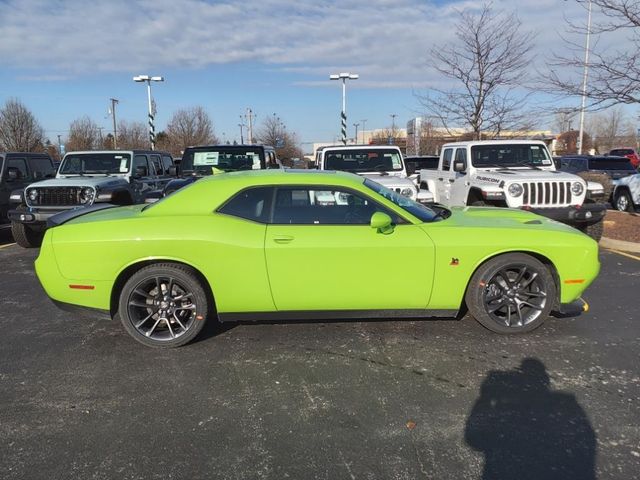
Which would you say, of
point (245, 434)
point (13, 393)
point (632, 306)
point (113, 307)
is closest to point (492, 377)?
point (245, 434)

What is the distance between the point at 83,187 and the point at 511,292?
772 cm

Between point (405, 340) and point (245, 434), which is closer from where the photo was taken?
point (245, 434)

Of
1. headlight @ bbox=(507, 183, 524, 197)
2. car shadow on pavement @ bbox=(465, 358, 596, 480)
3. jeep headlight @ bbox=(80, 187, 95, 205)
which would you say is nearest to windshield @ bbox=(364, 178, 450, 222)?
car shadow on pavement @ bbox=(465, 358, 596, 480)

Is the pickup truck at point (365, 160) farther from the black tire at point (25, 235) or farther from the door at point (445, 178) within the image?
→ the black tire at point (25, 235)

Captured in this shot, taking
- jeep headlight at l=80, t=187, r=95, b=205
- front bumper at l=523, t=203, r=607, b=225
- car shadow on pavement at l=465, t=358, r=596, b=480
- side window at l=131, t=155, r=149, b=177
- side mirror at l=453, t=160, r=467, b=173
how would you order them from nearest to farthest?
1. car shadow on pavement at l=465, t=358, r=596, b=480
2. front bumper at l=523, t=203, r=607, b=225
3. jeep headlight at l=80, t=187, r=95, b=205
4. side mirror at l=453, t=160, r=467, b=173
5. side window at l=131, t=155, r=149, b=177

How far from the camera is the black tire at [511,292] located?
14.2 feet

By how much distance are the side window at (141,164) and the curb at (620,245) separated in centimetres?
941

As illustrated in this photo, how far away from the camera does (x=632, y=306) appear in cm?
530

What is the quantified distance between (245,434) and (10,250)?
27.1 ft

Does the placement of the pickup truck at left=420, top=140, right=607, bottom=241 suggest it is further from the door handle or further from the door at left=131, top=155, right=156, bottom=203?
the door at left=131, top=155, right=156, bottom=203

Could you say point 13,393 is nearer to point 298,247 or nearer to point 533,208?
point 298,247

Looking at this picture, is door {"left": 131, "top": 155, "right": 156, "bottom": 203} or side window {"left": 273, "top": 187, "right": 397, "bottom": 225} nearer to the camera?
side window {"left": 273, "top": 187, "right": 397, "bottom": 225}

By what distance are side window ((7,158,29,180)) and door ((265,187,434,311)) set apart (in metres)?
9.00

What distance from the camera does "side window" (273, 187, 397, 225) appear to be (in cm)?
436
